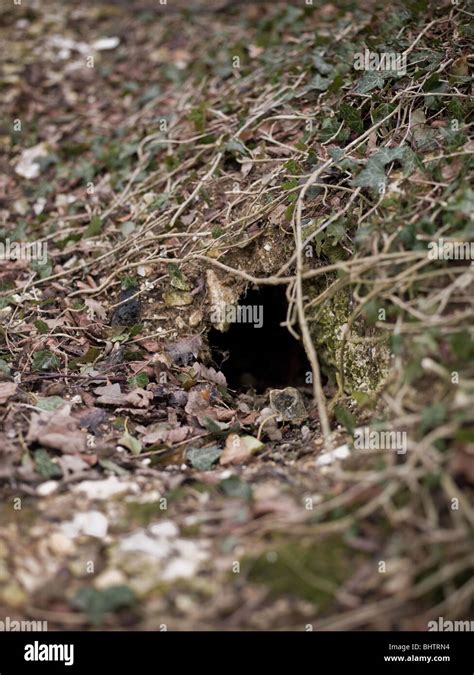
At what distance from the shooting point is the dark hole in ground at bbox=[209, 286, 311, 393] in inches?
142

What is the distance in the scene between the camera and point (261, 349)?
12.7 feet

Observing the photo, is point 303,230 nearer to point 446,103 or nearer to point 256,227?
point 256,227

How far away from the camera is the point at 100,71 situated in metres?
5.29

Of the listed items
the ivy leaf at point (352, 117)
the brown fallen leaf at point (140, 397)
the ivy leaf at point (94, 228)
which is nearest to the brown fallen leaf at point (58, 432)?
the brown fallen leaf at point (140, 397)

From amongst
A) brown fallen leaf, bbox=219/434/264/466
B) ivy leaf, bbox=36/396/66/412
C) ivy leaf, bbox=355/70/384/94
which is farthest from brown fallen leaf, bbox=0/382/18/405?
ivy leaf, bbox=355/70/384/94

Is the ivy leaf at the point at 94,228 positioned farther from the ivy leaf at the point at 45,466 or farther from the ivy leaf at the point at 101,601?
the ivy leaf at the point at 101,601

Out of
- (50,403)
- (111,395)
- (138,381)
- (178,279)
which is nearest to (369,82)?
(178,279)

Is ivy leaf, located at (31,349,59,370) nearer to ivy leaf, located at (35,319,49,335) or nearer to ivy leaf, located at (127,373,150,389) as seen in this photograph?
ivy leaf, located at (35,319,49,335)

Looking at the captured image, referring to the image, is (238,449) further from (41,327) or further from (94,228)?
(94,228)

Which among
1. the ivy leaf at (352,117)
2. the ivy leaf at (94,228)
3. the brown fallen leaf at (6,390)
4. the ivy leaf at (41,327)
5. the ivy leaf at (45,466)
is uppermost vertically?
the ivy leaf at (352,117)

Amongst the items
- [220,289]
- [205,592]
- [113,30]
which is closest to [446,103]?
[220,289]

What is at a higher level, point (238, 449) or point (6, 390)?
point (6, 390)

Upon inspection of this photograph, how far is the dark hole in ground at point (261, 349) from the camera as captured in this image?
Result: 360 cm
